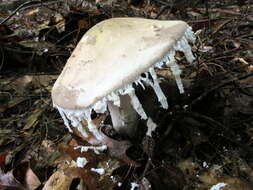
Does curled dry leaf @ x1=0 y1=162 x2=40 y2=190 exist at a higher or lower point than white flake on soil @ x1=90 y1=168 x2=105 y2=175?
lower

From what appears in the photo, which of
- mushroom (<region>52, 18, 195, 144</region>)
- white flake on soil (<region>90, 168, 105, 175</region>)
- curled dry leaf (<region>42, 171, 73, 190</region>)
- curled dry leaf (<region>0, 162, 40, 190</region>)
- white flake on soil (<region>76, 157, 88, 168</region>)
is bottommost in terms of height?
curled dry leaf (<region>0, 162, 40, 190</region>)

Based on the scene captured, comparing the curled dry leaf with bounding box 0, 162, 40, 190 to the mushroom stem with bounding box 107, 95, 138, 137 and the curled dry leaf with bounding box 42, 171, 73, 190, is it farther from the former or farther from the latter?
the mushroom stem with bounding box 107, 95, 138, 137

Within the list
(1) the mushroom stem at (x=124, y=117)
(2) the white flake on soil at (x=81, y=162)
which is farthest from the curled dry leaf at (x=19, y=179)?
(1) the mushroom stem at (x=124, y=117)

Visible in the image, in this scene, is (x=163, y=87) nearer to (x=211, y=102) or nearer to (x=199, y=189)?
(x=211, y=102)

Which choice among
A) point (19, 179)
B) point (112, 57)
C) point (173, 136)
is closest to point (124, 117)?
point (173, 136)

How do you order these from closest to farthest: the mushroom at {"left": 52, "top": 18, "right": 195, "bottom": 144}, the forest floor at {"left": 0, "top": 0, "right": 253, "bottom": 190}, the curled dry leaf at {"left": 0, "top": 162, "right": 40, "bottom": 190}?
the mushroom at {"left": 52, "top": 18, "right": 195, "bottom": 144}
the forest floor at {"left": 0, "top": 0, "right": 253, "bottom": 190}
the curled dry leaf at {"left": 0, "top": 162, "right": 40, "bottom": 190}

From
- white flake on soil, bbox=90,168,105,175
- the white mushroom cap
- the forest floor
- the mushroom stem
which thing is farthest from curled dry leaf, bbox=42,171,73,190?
the white mushroom cap

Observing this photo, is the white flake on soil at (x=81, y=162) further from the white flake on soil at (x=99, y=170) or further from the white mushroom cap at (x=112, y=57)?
the white mushroom cap at (x=112, y=57)
